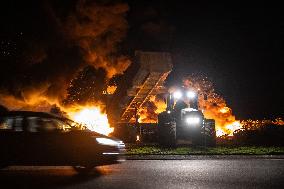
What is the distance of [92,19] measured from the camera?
2942 cm

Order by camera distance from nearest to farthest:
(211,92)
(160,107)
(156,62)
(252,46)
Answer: (156,62) → (160,107) → (211,92) → (252,46)

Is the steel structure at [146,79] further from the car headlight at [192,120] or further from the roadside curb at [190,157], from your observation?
the roadside curb at [190,157]

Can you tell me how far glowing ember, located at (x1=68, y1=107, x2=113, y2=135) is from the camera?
25.9m

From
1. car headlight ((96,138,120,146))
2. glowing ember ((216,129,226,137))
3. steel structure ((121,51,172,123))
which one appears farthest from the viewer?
glowing ember ((216,129,226,137))

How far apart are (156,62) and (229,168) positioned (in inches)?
314

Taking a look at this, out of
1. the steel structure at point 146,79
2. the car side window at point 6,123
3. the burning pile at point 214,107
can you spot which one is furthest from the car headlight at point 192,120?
the car side window at point 6,123

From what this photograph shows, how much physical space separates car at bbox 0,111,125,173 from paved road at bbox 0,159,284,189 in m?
0.37

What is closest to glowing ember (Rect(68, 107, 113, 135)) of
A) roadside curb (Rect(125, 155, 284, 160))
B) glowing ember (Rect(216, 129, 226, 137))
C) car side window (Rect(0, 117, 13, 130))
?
glowing ember (Rect(216, 129, 226, 137))

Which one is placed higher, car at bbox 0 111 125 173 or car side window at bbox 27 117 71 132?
car side window at bbox 27 117 71 132

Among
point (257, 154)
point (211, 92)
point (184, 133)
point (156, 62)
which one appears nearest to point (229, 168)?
point (257, 154)

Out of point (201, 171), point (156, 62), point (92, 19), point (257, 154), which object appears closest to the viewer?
point (201, 171)

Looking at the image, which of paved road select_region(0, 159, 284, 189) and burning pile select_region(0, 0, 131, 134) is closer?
paved road select_region(0, 159, 284, 189)

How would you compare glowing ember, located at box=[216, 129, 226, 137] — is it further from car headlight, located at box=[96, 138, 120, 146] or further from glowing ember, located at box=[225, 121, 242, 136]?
car headlight, located at box=[96, 138, 120, 146]

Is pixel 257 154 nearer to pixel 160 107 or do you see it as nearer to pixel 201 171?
pixel 201 171
